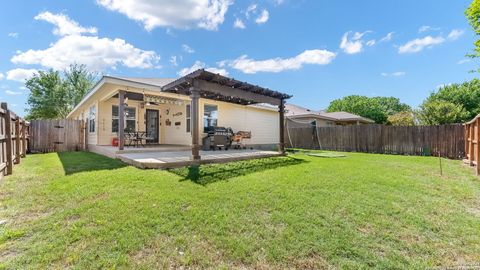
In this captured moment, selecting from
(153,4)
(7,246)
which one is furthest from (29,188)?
(153,4)

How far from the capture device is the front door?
11867 millimetres

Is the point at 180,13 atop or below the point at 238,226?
atop

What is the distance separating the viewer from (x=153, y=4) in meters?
8.73

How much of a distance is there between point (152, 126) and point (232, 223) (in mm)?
10374

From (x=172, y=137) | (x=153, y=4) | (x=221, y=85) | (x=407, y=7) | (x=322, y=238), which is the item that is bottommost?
(x=322, y=238)

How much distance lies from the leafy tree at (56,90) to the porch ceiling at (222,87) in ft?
83.0

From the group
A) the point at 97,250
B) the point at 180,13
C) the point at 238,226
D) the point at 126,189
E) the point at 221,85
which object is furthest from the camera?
the point at 180,13

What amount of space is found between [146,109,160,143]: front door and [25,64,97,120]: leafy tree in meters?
20.5

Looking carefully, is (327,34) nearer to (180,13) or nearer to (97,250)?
(180,13)

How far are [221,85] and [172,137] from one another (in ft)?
19.0

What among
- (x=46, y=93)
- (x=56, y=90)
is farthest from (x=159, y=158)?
(x=46, y=93)

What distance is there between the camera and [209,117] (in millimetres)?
11188

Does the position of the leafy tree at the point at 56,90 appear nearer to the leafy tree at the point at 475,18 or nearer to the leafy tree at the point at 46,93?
the leafy tree at the point at 46,93

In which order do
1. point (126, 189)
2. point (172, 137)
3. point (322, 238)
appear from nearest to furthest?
point (322, 238), point (126, 189), point (172, 137)
